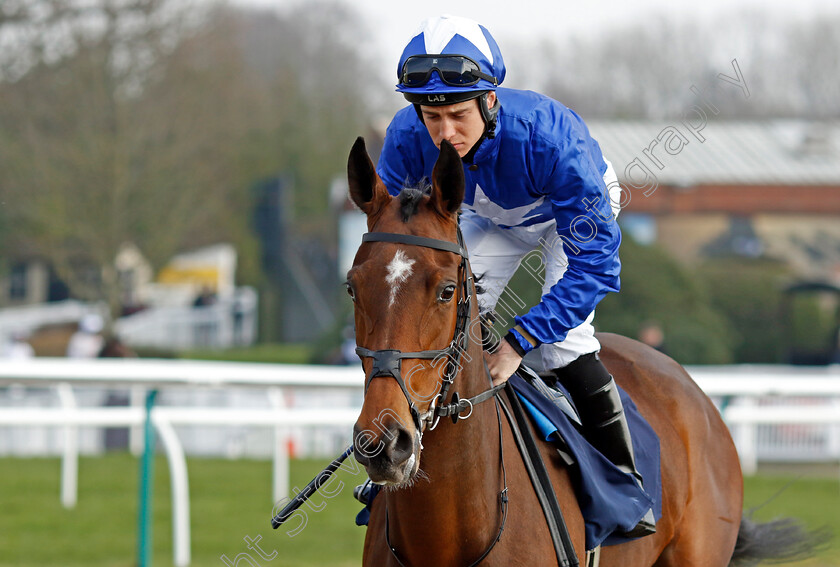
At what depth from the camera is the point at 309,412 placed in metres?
6.45

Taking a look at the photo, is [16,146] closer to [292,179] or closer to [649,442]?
[292,179]

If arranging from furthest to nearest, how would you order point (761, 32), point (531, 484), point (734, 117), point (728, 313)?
point (734, 117), point (761, 32), point (728, 313), point (531, 484)

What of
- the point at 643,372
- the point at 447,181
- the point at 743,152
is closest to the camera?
the point at 447,181

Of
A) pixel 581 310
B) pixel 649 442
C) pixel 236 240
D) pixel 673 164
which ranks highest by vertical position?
pixel 581 310

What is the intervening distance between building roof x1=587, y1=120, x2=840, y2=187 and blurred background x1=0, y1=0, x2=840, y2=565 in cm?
9

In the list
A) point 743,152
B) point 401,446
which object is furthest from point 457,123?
point 743,152

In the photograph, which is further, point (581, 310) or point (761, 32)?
point (761, 32)

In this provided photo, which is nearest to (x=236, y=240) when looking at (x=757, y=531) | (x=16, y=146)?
(x=16, y=146)

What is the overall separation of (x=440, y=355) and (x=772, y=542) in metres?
2.34

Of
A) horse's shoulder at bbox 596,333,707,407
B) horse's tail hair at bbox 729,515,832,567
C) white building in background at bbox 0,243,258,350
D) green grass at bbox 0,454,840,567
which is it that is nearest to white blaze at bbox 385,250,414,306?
horse's shoulder at bbox 596,333,707,407

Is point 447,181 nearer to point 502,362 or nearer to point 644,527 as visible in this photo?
point 502,362

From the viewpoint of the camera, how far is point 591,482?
281cm

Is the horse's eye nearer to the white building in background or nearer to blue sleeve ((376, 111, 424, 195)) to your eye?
blue sleeve ((376, 111, 424, 195))

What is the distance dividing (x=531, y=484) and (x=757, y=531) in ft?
5.56
